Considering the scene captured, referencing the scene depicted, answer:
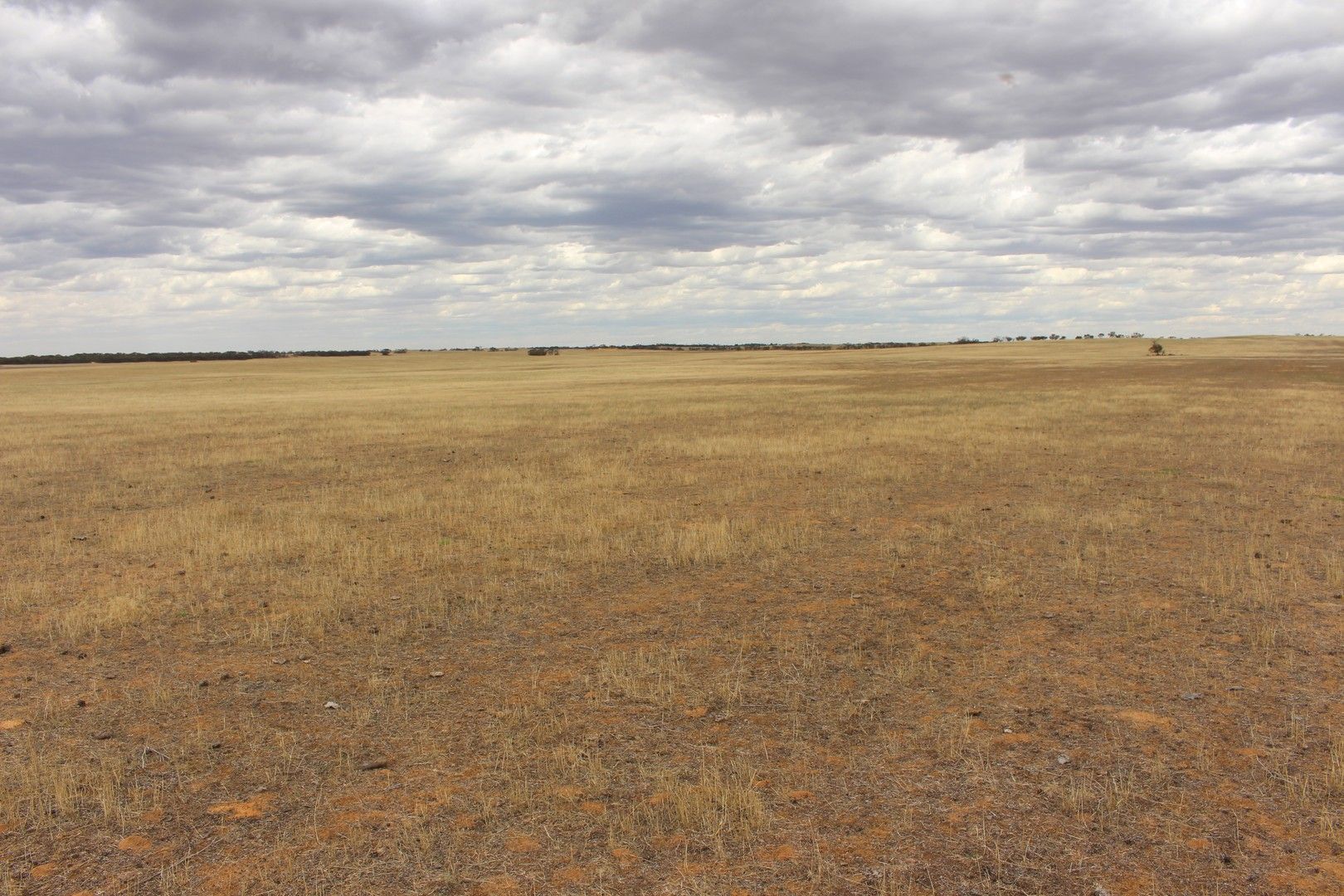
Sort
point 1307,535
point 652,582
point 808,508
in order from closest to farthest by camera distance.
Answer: point 652,582 < point 1307,535 < point 808,508

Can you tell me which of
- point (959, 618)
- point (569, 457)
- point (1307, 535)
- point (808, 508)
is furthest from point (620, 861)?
point (569, 457)

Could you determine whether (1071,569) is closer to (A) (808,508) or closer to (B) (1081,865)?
(A) (808,508)

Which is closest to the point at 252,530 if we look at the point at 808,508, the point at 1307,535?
the point at 808,508

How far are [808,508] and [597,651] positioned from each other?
802cm

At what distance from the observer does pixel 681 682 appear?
7.99 meters

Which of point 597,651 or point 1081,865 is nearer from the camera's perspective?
point 1081,865

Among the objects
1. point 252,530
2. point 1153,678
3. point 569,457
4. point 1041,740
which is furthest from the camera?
point 569,457

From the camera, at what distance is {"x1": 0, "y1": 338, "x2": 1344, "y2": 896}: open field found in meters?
5.30

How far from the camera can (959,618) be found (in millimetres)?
9711

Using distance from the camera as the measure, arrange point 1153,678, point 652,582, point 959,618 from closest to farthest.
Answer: point 1153,678
point 959,618
point 652,582

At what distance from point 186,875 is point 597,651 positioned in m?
4.34

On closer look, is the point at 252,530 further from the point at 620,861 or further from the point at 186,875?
the point at 620,861

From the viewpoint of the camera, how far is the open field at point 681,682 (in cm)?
530

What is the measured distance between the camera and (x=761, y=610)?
33.2 feet
